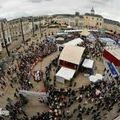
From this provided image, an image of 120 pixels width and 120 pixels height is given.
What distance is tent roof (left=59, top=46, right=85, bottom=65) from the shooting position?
40.4 metres

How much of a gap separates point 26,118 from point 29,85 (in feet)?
22.7

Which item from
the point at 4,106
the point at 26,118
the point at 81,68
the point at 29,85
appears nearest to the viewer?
the point at 26,118

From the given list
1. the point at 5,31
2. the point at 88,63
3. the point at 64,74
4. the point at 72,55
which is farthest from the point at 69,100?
the point at 5,31

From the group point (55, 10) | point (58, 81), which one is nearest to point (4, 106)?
point (58, 81)

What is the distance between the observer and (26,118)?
99.6 feet

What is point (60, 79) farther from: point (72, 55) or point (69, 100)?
point (69, 100)

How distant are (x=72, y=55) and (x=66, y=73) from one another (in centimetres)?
342

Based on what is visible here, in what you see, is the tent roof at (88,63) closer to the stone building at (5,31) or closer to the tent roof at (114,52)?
the tent roof at (114,52)

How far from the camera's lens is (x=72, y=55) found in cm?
4128

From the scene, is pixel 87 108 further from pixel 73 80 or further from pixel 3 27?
pixel 3 27

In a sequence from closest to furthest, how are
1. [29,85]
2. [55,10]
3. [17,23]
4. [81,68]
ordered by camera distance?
1. [29,85]
2. [81,68]
3. [17,23]
4. [55,10]

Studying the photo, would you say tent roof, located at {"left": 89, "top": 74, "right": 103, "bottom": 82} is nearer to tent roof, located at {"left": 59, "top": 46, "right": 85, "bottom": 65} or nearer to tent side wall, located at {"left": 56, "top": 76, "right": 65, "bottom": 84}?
tent roof, located at {"left": 59, "top": 46, "right": 85, "bottom": 65}

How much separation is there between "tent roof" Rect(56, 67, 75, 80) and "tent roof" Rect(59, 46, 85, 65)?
126 cm

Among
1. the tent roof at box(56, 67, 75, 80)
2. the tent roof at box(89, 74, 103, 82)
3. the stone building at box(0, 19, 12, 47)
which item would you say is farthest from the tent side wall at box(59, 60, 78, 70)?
the stone building at box(0, 19, 12, 47)
